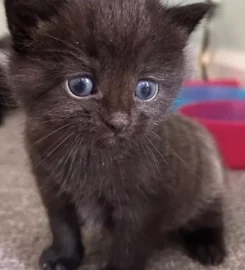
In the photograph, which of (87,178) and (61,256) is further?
(61,256)

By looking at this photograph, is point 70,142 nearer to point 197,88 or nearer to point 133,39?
point 133,39

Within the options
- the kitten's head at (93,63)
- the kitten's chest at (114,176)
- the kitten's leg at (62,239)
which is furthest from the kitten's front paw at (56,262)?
the kitten's head at (93,63)

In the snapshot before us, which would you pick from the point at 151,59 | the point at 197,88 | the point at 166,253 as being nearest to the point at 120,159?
the point at 151,59

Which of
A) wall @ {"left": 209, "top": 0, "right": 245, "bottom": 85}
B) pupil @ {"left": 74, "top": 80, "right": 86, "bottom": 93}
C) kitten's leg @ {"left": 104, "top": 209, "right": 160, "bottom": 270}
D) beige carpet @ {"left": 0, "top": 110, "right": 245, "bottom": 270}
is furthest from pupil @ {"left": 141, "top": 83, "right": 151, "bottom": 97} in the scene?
wall @ {"left": 209, "top": 0, "right": 245, "bottom": 85}

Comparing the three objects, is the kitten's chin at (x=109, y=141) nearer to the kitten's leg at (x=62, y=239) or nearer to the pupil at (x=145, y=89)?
the pupil at (x=145, y=89)

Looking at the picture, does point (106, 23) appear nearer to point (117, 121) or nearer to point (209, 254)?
point (117, 121)

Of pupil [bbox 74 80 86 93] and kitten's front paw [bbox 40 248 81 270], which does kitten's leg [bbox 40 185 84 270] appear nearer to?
kitten's front paw [bbox 40 248 81 270]

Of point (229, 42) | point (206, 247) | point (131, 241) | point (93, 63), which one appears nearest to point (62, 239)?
point (131, 241)
